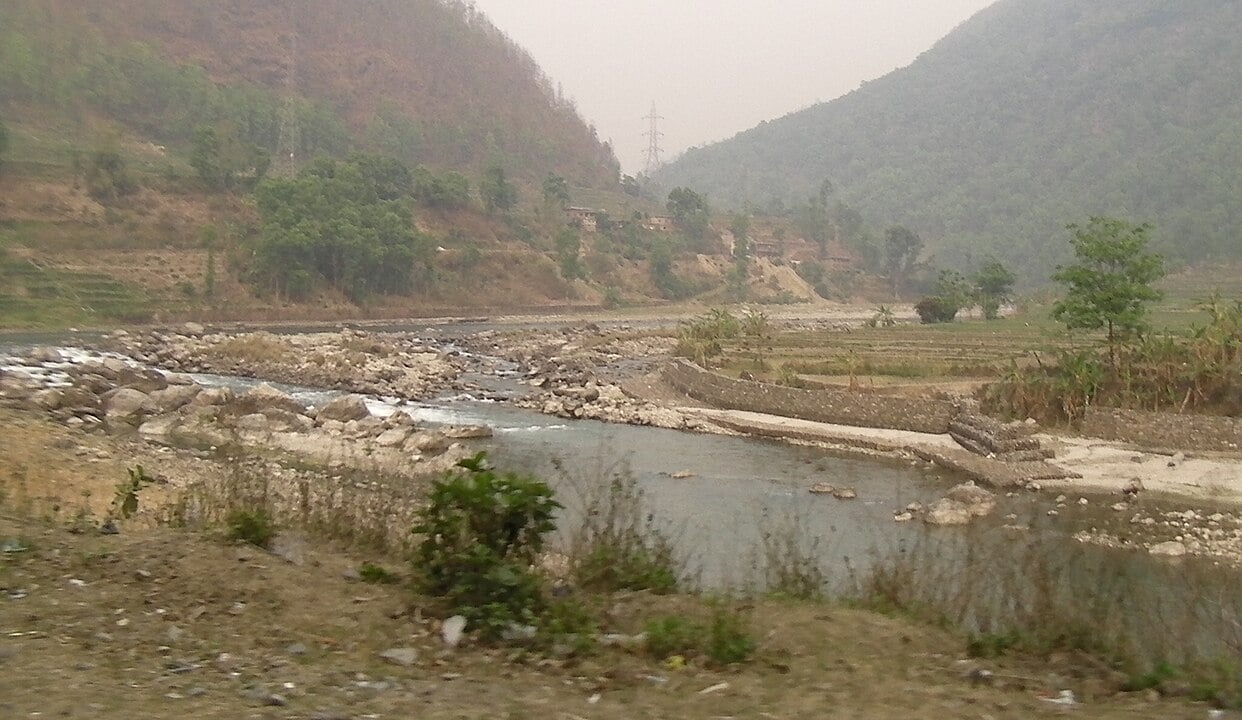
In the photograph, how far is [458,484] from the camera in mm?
5328

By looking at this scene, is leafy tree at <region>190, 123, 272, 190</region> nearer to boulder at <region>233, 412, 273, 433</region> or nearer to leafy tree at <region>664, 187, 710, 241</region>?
leafy tree at <region>664, 187, 710, 241</region>

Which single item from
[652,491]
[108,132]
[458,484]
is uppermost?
[108,132]

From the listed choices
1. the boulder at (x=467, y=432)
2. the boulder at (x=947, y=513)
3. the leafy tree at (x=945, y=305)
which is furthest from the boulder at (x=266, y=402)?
the leafy tree at (x=945, y=305)

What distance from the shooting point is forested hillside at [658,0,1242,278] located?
106062 millimetres

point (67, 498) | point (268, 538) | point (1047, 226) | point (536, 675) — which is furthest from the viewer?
point (1047, 226)

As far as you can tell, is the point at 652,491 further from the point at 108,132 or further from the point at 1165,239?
the point at 1165,239

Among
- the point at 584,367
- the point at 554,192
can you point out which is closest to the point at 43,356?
the point at 584,367

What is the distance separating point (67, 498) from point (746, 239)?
3783 inches

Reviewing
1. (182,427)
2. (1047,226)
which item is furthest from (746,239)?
(182,427)

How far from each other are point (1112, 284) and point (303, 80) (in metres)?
110

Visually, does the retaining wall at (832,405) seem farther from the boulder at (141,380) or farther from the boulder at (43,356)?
Answer: the boulder at (43,356)

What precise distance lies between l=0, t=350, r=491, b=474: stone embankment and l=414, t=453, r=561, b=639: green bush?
38.7 ft

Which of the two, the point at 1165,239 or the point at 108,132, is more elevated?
the point at 108,132

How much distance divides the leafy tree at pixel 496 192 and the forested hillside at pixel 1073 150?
53169 millimetres
